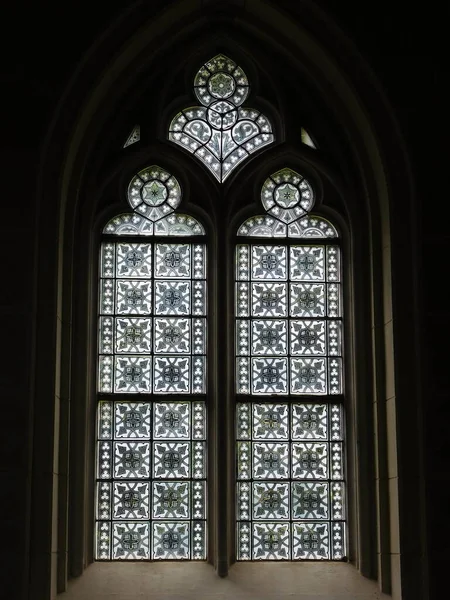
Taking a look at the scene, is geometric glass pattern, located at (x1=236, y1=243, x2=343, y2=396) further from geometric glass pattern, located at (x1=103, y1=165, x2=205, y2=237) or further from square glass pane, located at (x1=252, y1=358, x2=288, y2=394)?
geometric glass pattern, located at (x1=103, y1=165, x2=205, y2=237)

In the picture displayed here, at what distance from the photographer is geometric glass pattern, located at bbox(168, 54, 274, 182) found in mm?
8953

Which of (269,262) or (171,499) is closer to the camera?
(171,499)

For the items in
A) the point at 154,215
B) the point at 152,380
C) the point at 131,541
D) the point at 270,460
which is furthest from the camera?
the point at 154,215

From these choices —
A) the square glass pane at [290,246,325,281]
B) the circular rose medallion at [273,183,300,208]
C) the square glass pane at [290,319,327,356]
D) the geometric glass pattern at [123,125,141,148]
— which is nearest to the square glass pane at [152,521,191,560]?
the square glass pane at [290,319,327,356]

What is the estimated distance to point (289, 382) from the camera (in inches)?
335

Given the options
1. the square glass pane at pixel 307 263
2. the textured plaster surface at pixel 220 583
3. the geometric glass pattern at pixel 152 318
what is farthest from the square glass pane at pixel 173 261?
the textured plaster surface at pixel 220 583

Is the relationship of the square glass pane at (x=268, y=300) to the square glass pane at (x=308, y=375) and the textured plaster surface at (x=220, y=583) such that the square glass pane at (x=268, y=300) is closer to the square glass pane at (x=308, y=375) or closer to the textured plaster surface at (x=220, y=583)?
the square glass pane at (x=308, y=375)

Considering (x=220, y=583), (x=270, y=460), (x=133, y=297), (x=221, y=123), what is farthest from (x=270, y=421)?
(x=221, y=123)

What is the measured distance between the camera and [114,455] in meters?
8.31

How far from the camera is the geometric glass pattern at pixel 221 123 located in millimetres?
8953

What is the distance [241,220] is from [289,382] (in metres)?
1.22

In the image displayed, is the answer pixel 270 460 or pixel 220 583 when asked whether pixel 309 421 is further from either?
pixel 220 583

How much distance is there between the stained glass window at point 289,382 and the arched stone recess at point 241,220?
15cm
